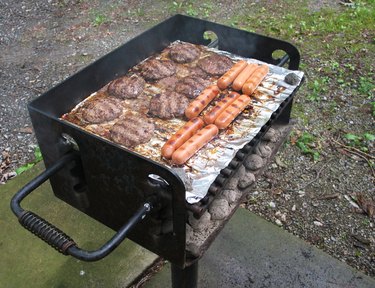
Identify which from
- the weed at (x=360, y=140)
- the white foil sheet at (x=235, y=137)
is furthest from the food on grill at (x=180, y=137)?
the weed at (x=360, y=140)

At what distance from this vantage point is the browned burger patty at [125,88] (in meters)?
2.70

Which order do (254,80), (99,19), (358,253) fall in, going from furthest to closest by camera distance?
(99,19)
(358,253)
(254,80)

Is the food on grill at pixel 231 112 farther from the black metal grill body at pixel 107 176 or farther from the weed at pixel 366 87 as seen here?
the weed at pixel 366 87

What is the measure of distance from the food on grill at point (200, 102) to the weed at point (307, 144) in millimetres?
2031

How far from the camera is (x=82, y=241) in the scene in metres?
3.07

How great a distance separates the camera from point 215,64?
298 centimetres

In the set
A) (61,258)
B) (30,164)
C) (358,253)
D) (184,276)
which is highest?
(184,276)

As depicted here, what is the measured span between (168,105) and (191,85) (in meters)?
0.32

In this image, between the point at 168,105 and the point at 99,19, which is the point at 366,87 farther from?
the point at 99,19

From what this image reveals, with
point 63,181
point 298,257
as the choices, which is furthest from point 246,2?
point 63,181

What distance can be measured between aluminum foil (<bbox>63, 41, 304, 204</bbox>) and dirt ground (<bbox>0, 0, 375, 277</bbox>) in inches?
55.0

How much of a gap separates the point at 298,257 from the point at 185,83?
5.49ft

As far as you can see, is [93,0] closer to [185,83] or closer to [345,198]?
[185,83]

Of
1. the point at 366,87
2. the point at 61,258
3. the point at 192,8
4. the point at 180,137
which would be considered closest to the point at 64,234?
the point at 180,137
